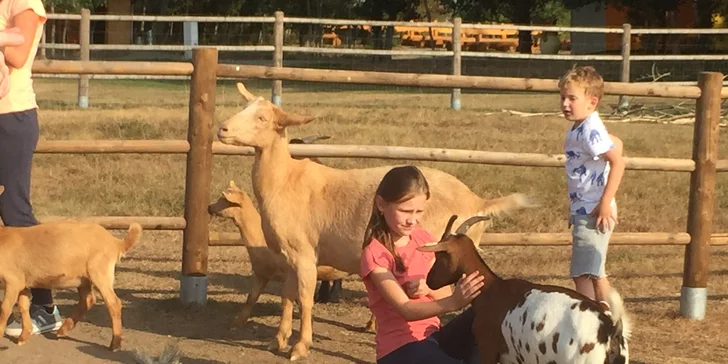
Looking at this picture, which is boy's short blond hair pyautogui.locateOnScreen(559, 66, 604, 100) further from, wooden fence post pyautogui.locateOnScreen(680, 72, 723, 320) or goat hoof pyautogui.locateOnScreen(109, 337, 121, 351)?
goat hoof pyautogui.locateOnScreen(109, 337, 121, 351)

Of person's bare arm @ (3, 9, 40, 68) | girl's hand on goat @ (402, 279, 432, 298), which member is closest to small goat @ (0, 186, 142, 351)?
person's bare arm @ (3, 9, 40, 68)

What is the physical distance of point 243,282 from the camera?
798cm

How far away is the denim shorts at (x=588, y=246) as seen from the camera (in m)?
5.67

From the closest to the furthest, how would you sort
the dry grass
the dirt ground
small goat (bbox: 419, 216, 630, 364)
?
small goat (bbox: 419, 216, 630, 364), the dirt ground, the dry grass

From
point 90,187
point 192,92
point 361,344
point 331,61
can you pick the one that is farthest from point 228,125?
point 331,61

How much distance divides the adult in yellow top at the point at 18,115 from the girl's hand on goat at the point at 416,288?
2337 mm

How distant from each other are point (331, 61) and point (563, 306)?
3032 cm

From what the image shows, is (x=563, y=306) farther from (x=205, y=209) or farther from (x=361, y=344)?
(x=205, y=209)

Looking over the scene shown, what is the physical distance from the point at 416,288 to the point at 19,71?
8.59 ft

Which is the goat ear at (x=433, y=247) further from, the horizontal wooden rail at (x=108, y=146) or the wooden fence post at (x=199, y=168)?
the horizontal wooden rail at (x=108, y=146)

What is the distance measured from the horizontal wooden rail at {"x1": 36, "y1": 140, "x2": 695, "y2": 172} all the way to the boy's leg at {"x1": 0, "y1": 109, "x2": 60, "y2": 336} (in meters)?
0.84

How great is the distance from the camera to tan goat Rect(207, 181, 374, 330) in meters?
6.75

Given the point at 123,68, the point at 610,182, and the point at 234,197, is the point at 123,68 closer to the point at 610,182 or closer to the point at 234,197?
the point at 234,197

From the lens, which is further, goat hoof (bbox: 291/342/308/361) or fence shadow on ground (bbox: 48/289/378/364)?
fence shadow on ground (bbox: 48/289/378/364)
